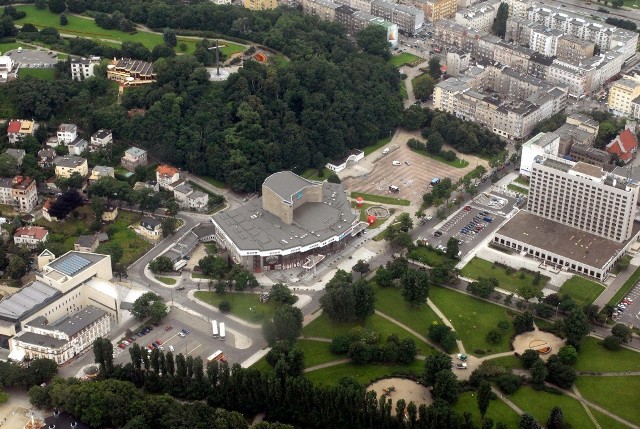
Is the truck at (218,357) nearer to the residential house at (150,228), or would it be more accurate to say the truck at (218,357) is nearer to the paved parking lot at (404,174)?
the residential house at (150,228)

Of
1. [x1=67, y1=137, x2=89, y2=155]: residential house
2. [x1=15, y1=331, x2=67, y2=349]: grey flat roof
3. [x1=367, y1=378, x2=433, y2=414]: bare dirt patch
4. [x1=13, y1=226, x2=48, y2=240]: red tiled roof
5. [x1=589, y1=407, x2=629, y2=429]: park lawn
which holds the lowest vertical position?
[x1=367, y1=378, x2=433, y2=414]: bare dirt patch

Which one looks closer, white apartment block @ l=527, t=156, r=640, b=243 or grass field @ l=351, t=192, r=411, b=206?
white apartment block @ l=527, t=156, r=640, b=243

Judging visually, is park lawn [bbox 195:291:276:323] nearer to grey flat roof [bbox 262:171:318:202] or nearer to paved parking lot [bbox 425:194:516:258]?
grey flat roof [bbox 262:171:318:202]

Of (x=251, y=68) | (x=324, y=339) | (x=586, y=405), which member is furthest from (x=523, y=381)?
(x=251, y=68)

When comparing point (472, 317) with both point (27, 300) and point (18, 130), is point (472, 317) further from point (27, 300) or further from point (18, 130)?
point (18, 130)

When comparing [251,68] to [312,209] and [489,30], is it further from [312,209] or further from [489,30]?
[489,30]

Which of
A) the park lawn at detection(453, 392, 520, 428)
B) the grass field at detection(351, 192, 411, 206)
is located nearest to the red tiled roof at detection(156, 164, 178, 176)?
the grass field at detection(351, 192, 411, 206)

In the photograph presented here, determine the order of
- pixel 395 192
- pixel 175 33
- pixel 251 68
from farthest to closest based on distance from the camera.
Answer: pixel 175 33 → pixel 251 68 → pixel 395 192
